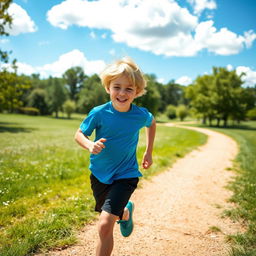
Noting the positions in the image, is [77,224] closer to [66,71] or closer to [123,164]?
[123,164]

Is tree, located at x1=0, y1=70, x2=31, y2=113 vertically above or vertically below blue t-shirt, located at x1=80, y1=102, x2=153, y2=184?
above

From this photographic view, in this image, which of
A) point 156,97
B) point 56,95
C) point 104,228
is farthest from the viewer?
point 56,95

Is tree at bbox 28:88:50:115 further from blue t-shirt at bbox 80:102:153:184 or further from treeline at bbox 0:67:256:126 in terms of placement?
blue t-shirt at bbox 80:102:153:184

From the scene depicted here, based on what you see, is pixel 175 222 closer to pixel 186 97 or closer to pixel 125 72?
pixel 125 72

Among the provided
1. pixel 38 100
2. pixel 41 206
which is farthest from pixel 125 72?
pixel 38 100

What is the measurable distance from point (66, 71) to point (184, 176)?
329ft

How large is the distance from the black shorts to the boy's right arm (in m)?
0.61

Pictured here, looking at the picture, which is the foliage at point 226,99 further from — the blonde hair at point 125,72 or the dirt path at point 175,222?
the blonde hair at point 125,72

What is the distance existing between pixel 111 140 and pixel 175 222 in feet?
7.72

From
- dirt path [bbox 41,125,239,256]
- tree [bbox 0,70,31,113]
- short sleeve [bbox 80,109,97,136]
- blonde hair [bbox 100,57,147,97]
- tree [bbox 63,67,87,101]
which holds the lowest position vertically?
dirt path [bbox 41,125,239,256]

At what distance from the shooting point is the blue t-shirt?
2.93 metres

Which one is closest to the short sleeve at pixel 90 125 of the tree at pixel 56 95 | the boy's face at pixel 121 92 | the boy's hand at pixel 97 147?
the boy's face at pixel 121 92

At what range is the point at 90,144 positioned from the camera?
257 centimetres

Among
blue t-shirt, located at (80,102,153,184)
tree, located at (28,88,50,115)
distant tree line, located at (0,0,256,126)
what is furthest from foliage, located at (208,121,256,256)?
tree, located at (28,88,50,115)
